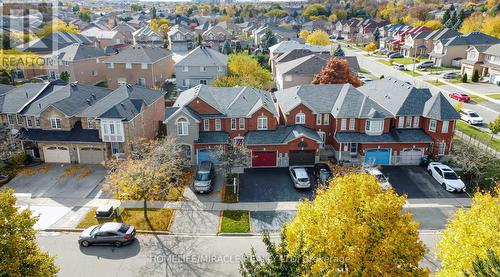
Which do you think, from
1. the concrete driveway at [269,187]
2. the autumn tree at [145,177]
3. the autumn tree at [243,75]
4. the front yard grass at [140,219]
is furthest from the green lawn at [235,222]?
the autumn tree at [243,75]

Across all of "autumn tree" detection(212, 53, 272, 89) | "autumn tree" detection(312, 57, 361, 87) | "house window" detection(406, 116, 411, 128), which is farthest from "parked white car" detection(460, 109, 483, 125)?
"autumn tree" detection(212, 53, 272, 89)

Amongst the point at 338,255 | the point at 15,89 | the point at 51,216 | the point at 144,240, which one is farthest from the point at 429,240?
the point at 15,89

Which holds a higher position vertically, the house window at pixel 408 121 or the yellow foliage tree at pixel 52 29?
the yellow foliage tree at pixel 52 29

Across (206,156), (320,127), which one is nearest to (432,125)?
(320,127)

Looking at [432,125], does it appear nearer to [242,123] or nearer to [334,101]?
[334,101]

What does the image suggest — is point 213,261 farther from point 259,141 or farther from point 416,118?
point 416,118

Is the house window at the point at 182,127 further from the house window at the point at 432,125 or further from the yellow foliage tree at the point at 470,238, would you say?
the yellow foliage tree at the point at 470,238
